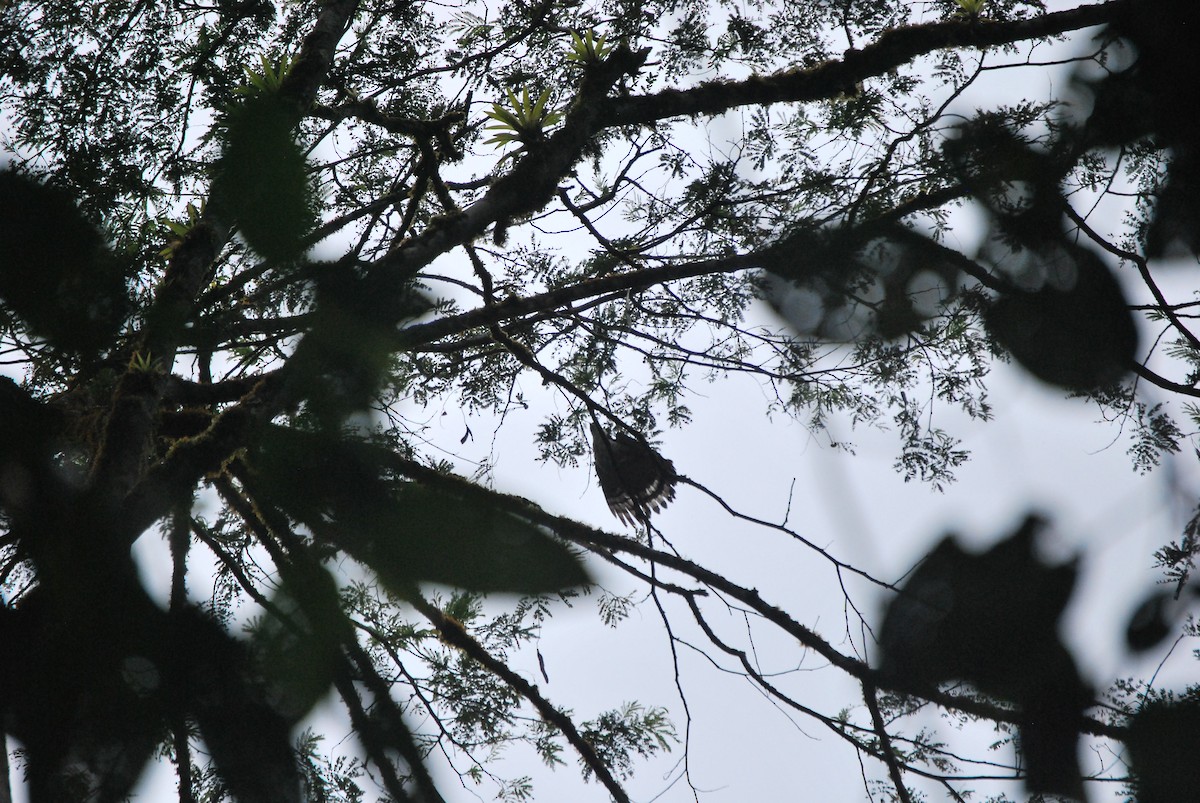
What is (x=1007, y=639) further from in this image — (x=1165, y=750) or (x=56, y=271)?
(x=56, y=271)

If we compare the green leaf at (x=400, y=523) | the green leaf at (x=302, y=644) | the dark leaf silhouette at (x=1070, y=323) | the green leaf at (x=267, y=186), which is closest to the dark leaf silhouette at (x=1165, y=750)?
the dark leaf silhouette at (x=1070, y=323)

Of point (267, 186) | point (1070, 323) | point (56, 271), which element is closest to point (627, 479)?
point (1070, 323)

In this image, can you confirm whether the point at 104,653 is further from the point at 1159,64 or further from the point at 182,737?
the point at 1159,64

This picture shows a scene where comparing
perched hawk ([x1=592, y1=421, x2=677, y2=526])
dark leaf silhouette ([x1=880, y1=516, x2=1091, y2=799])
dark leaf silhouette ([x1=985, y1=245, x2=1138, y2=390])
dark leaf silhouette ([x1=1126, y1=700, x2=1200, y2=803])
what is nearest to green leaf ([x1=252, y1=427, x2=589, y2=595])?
perched hawk ([x1=592, y1=421, x2=677, y2=526])

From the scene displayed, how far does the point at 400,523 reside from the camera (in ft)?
9.81

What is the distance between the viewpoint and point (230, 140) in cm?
235

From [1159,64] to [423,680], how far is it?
4086 millimetres

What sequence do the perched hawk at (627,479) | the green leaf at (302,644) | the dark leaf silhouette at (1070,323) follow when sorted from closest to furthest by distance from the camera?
the green leaf at (302,644) < the dark leaf silhouette at (1070,323) < the perched hawk at (627,479)

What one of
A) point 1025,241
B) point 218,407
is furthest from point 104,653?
point 1025,241

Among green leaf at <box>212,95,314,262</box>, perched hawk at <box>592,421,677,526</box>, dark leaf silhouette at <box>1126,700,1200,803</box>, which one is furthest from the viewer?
perched hawk at <box>592,421,677,526</box>

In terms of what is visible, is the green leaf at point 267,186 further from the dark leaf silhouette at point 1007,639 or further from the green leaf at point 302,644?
the dark leaf silhouette at point 1007,639

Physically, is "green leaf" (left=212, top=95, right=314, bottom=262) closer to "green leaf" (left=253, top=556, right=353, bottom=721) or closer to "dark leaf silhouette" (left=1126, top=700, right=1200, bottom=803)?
"green leaf" (left=253, top=556, right=353, bottom=721)

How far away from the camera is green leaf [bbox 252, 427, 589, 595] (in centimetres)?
267

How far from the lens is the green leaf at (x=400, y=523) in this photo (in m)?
2.67
